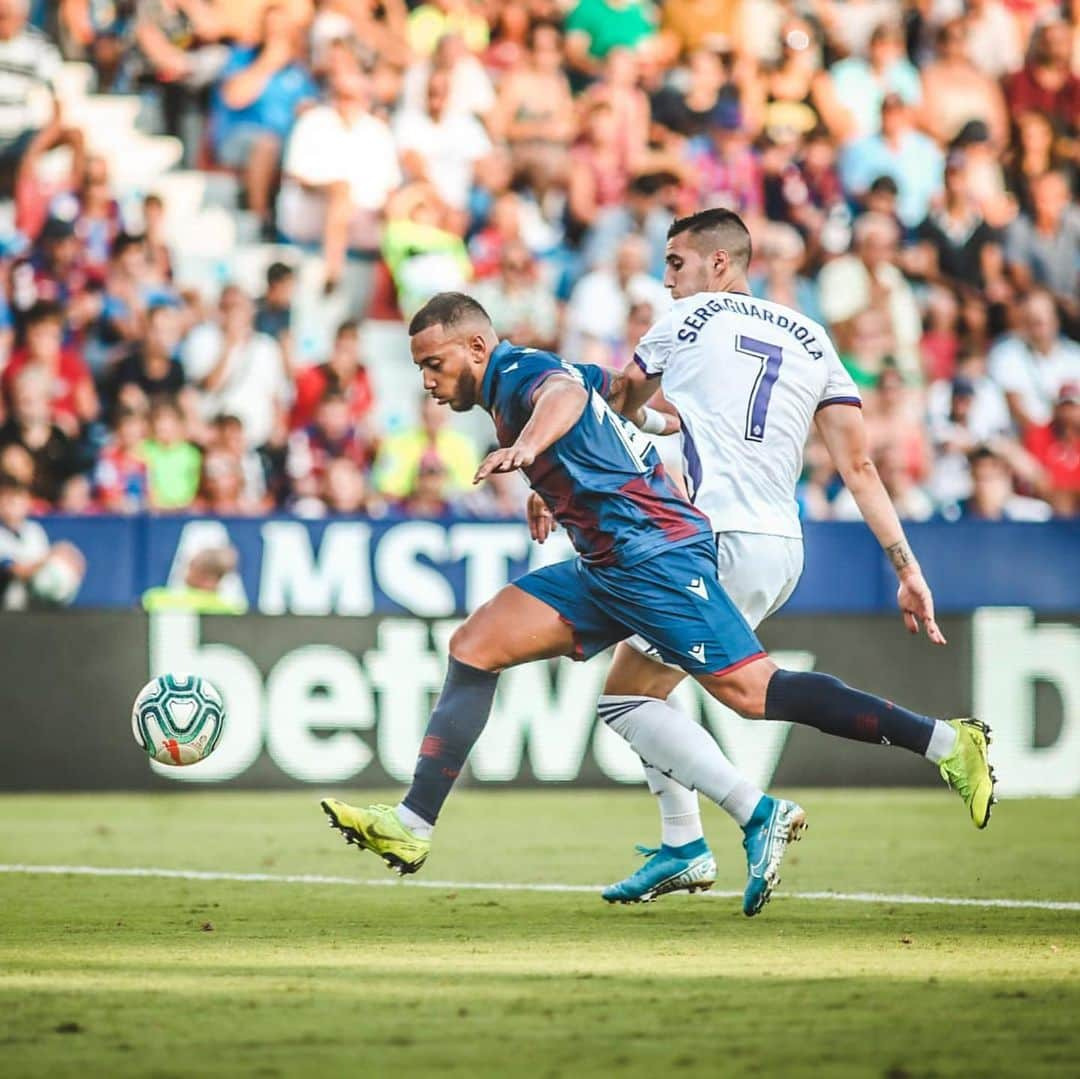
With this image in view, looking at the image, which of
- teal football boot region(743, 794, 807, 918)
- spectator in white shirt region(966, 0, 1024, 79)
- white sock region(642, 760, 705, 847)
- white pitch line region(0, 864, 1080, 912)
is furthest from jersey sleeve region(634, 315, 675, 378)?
spectator in white shirt region(966, 0, 1024, 79)

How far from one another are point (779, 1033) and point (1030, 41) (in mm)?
15064

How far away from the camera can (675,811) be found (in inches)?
300

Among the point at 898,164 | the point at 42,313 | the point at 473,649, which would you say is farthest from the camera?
the point at 898,164

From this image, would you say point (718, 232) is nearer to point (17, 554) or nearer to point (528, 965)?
point (528, 965)

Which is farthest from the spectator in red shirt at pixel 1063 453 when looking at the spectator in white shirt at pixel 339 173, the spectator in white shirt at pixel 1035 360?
the spectator in white shirt at pixel 339 173

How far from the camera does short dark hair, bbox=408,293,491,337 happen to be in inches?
271

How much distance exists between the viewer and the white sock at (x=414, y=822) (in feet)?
23.6

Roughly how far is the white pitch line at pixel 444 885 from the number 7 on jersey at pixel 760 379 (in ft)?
5.78

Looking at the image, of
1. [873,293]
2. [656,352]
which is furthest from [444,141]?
[656,352]

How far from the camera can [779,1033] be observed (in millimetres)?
4961

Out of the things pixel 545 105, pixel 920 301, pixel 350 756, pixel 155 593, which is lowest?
pixel 350 756

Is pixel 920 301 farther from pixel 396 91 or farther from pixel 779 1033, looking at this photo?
pixel 779 1033

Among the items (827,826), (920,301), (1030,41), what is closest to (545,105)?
(920,301)

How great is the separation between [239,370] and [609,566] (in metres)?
8.36
